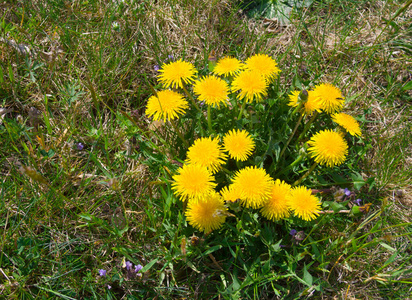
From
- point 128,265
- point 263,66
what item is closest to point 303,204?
point 263,66

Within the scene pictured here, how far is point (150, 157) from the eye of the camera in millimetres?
2045

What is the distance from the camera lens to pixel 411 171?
2354mm

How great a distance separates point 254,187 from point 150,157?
27.5 inches

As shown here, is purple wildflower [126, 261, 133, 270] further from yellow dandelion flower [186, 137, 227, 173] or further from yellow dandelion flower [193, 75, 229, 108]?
yellow dandelion flower [193, 75, 229, 108]

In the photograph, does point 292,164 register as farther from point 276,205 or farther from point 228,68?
point 228,68

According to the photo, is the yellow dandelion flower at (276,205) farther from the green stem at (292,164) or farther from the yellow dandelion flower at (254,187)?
the green stem at (292,164)

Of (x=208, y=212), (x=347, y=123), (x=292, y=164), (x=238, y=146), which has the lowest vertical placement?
(x=208, y=212)

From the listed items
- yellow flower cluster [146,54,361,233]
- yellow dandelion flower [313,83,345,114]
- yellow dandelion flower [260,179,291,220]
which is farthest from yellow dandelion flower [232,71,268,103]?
yellow dandelion flower [260,179,291,220]

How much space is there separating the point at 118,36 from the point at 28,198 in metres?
1.44

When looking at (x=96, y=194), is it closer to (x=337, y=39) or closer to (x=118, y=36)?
(x=118, y=36)

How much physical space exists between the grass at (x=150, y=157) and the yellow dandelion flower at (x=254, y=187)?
303 mm

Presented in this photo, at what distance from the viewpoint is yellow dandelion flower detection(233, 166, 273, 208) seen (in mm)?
1710

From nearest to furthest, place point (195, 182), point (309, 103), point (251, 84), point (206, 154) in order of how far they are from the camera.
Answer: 1. point (195, 182)
2. point (206, 154)
3. point (251, 84)
4. point (309, 103)

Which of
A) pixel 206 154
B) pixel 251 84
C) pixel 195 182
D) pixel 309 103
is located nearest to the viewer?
pixel 195 182
